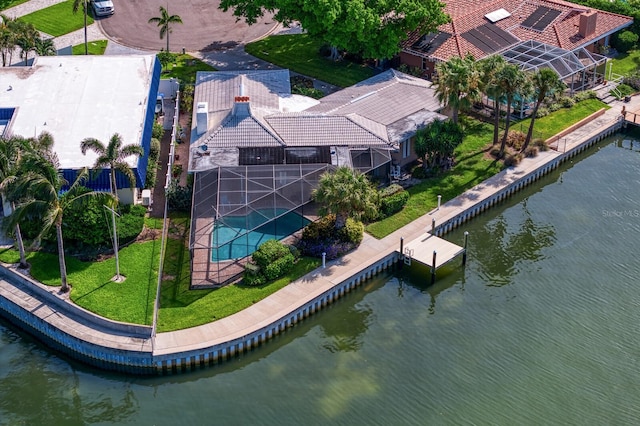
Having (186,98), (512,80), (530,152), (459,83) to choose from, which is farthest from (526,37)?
(186,98)

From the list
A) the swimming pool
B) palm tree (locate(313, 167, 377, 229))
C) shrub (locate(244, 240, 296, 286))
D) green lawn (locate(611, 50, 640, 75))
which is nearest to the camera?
shrub (locate(244, 240, 296, 286))

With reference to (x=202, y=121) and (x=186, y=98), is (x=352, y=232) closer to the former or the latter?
(x=202, y=121)

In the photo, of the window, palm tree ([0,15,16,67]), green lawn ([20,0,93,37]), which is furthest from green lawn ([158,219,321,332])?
green lawn ([20,0,93,37])

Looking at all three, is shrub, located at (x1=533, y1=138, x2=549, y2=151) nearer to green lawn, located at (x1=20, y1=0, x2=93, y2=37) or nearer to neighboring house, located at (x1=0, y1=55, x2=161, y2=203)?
neighboring house, located at (x1=0, y1=55, x2=161, y2=203)

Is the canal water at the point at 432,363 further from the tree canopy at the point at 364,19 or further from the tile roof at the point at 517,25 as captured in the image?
the tile roof at the point at 517,25

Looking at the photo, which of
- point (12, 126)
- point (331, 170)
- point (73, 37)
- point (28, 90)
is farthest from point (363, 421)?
point (73, 37)
